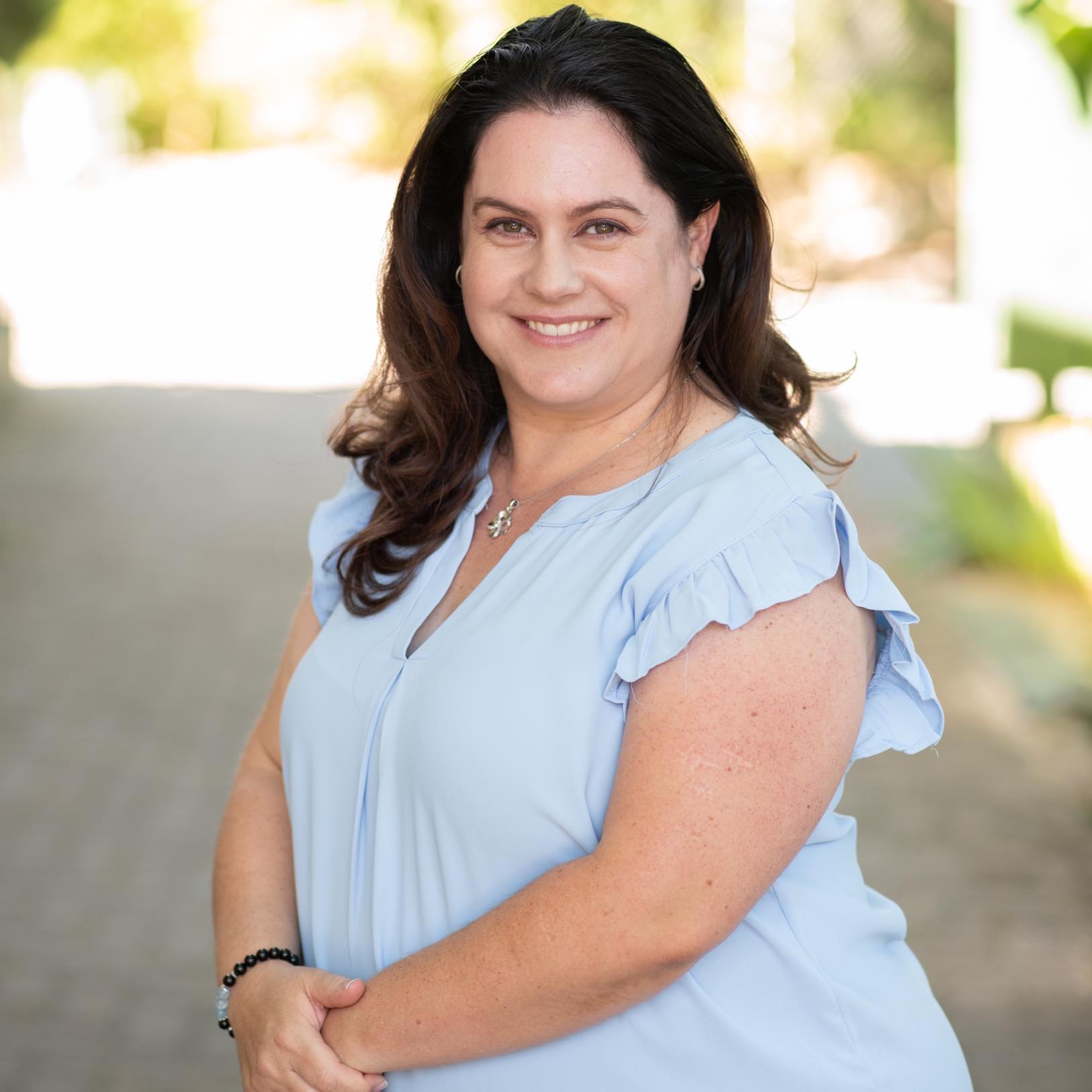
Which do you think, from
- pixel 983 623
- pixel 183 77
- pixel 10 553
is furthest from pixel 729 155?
pixel 183 77

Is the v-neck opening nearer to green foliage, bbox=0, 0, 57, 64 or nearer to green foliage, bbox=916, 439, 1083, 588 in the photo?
green foliage, bbox=916, 439, 1083, 588

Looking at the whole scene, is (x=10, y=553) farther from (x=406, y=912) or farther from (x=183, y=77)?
(x=183, y=77)

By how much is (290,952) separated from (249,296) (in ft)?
50.6

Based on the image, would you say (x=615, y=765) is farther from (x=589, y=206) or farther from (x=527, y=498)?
(x=589, y=206)

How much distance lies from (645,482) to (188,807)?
11.9 feet

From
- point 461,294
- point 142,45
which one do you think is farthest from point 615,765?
point 142,45

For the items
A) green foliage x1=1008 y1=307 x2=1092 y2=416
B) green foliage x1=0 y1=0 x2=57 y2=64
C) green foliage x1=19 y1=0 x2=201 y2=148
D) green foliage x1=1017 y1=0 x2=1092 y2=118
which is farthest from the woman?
green foliage x1=19 y1=0 x2=201 y2=148

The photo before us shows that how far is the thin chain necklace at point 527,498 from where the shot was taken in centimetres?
188

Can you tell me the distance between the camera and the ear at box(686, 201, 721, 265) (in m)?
1.88

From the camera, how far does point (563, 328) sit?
180 centimetres

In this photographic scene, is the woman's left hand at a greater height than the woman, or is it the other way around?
the woman

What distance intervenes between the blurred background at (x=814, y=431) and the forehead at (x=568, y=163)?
0.54 metres

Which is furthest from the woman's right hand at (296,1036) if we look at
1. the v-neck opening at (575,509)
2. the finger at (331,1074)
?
the v-neck opening at (575,509)

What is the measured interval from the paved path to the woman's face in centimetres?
231
